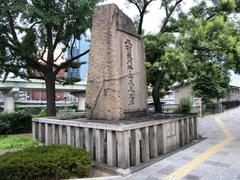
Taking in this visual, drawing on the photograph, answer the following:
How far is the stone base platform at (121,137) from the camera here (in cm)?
644

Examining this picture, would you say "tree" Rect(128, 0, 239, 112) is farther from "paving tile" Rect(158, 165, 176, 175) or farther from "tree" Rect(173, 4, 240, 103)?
"paving tile" Rect(158, 165, 176, 175)

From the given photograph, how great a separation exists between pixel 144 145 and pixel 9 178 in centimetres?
320

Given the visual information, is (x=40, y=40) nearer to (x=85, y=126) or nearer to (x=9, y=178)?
(x=85, y=126)

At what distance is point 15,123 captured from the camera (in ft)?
44.3

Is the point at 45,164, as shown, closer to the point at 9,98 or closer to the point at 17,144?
the point at 17,144

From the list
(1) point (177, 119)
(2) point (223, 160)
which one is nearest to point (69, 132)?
(1) point (177, 119)

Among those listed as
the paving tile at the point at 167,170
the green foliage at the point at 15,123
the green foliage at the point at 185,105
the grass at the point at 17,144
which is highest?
the green foliage at the point at 185,105

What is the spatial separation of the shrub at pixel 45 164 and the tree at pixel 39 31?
6.95 metres

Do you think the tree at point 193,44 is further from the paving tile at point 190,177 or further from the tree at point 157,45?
the paving tile at point 190,177

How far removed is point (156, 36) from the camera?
11.6 metres

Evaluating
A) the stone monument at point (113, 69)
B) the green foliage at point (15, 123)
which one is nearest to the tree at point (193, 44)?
the stone monument at point (113, 69)

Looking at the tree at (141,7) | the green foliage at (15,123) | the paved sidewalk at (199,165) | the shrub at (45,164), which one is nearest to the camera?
the shrub at (45,164)

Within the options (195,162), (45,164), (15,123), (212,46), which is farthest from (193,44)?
(15,123)

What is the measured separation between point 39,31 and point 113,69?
9414 millimetres
